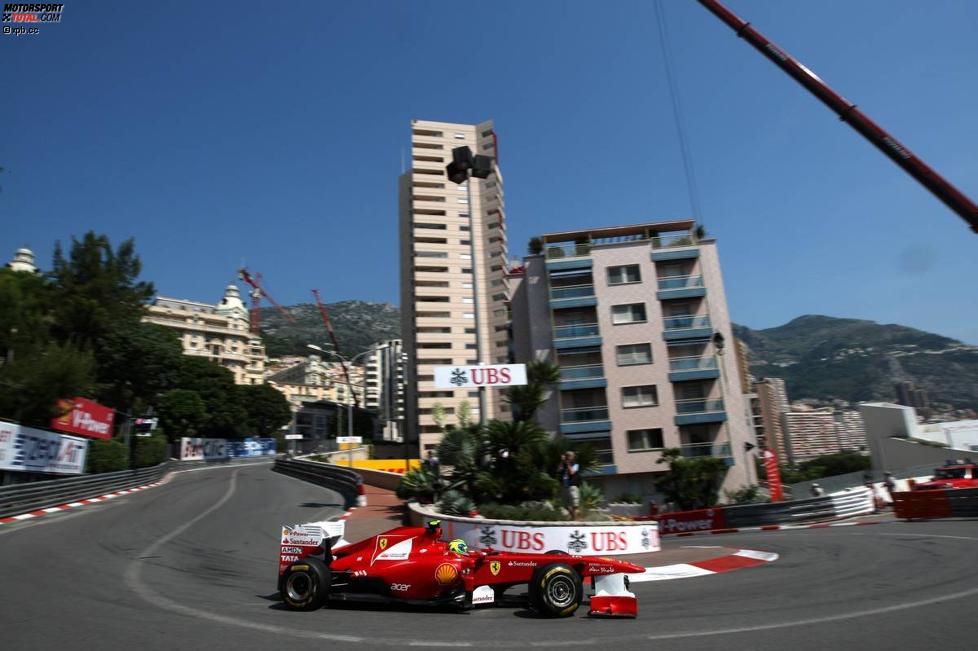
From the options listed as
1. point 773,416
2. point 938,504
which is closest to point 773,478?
point 938,504

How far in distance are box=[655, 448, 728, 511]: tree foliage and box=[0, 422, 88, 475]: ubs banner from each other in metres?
31.0

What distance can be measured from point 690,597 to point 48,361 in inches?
1180

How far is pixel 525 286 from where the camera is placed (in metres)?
43.1

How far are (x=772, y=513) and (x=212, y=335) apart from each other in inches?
4586

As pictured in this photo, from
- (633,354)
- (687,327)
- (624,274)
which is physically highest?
(624,274)

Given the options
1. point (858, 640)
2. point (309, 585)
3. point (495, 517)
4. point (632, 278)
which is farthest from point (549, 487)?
point (632, 278)

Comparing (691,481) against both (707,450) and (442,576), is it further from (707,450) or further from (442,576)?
(442,576)

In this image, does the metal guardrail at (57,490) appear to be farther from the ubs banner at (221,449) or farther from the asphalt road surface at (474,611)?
the ubs banner at (221,449)

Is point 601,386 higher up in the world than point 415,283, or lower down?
lower down

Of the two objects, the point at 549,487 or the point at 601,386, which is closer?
the point at 549,487

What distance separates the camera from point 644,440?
37.8 metres

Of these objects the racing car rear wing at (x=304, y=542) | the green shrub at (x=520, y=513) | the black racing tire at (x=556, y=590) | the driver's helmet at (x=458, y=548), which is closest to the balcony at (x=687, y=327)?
the green shrub at (x=520, y=513)

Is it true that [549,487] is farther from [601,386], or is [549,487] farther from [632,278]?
[632,278]

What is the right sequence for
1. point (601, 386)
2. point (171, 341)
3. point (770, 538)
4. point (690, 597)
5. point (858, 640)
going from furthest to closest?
point (171, 341), point (601, 386), point (770, 538), point (690, 597), point (858, 640)
